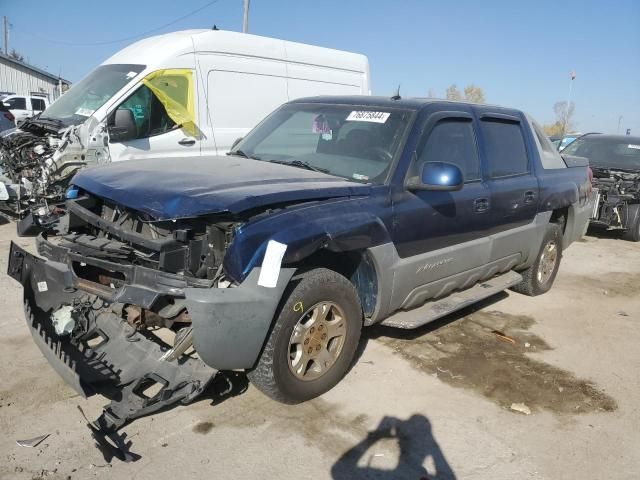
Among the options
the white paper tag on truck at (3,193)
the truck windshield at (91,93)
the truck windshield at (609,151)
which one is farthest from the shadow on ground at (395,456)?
the truck windshield at (609,151)

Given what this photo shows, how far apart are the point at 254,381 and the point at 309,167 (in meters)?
1.59

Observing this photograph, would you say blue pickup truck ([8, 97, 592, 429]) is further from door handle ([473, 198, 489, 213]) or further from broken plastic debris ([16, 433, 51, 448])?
broken plastic debris ([16, 433, 51, 448])

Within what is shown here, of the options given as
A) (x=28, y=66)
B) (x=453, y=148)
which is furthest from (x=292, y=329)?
(x=28, y=66)

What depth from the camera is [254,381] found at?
10.5 feet

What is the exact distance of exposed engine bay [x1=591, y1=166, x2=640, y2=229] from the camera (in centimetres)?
937

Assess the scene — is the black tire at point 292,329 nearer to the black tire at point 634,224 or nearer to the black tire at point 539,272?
the black tire at point 539,272

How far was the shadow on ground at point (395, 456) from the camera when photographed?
9.36 ft

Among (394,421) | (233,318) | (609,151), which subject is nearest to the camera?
(233,318)

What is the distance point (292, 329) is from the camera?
3156 mm

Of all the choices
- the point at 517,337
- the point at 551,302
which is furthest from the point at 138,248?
the point at 551,302

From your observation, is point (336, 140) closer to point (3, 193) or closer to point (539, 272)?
point (539, 272)

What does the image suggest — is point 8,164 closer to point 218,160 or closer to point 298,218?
point 218,160

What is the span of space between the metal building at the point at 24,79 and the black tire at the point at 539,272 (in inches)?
1294

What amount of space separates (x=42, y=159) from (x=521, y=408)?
6.26m
